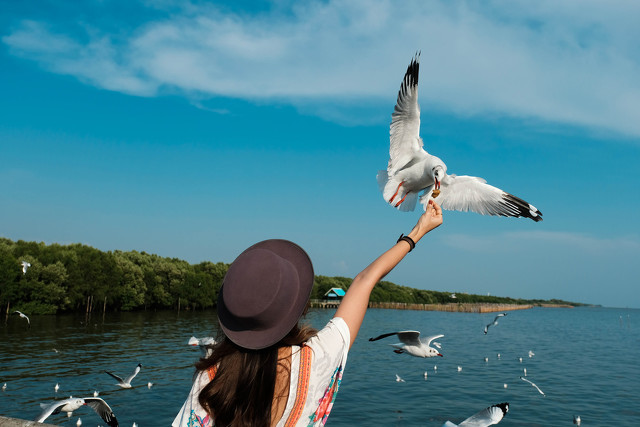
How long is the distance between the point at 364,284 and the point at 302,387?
0.38m

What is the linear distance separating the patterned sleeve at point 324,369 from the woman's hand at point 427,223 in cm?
47

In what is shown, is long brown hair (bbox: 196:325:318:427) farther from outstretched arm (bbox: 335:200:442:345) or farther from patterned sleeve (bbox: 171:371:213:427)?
outstretched arm (bbox: 335:200:442:345)

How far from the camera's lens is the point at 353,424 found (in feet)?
43.7

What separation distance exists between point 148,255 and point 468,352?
2166 inches

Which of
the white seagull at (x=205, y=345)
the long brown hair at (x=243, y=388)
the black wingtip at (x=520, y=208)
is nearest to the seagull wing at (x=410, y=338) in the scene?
the white seagull at (x=205, y=345)

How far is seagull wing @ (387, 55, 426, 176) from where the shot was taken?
16.0ft

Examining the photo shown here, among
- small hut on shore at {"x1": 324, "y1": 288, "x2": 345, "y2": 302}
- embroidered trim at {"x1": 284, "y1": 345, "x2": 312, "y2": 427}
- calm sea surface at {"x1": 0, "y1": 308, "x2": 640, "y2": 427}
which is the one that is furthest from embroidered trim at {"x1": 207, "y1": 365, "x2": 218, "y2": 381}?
small hut on shore at {"x1": 324, "y1": 288, "x2": 345, "y2": 302}

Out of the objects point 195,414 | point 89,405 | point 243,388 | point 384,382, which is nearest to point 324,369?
point 243,388

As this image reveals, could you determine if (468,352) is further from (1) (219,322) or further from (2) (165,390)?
(1) (219,322)

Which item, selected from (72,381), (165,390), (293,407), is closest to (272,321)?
(293,407)

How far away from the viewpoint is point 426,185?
4172 mm

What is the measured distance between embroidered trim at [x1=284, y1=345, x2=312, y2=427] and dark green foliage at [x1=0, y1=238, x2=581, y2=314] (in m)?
51.6

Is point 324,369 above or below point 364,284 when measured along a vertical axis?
below

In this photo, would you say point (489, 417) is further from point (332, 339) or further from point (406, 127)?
point (332, 339)
